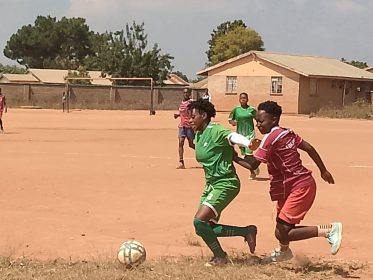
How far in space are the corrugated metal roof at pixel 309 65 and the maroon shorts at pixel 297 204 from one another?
159 feet

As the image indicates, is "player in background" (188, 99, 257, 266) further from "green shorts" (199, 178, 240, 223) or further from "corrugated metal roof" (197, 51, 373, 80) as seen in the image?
"corrugated metal roof" (197, 51, 373, 80)

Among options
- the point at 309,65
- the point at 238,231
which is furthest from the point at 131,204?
the point at 309,65

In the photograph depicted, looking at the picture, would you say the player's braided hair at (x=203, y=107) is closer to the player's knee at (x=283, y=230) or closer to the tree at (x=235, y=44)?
the player's knee at (x=283, y=230)

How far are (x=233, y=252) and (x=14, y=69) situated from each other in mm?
97010

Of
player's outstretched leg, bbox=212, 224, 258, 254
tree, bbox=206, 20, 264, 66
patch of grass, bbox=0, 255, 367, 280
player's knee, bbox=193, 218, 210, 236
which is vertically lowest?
patch of grass, bbox=0, 255, 367, 280

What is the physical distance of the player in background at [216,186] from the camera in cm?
A: 679

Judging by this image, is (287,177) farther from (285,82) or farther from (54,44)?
(54,44)

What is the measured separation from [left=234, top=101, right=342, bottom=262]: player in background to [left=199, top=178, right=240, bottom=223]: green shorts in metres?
0.26

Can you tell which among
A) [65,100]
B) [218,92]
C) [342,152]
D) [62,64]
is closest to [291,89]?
[218,92]

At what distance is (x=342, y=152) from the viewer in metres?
21.0

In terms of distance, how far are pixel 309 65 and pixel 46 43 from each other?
65.8 m

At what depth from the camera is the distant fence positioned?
59375 mm

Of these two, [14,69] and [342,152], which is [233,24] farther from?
[342,152]

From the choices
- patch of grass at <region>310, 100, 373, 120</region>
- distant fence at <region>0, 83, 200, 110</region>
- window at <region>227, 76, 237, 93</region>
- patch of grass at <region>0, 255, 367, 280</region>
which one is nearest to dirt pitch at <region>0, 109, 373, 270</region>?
patch of grass at <region>0, 255, 367, 280</region>
